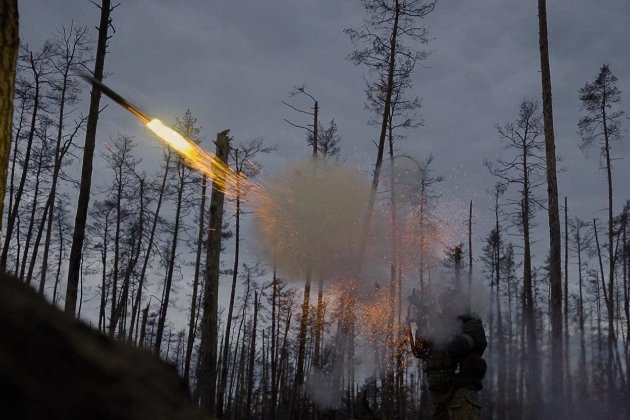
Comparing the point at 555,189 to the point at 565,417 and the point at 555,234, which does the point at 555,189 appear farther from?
the point at 565,417

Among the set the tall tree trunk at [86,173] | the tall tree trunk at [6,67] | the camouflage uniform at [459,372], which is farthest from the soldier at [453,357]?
the tall tree trunk at [6,67]

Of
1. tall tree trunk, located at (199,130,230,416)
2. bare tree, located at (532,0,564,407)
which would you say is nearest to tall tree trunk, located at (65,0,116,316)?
tall tree trunk, located at (199,130,230,416)

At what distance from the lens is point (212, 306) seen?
13625 millimetres

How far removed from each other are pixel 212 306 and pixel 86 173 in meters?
4.52

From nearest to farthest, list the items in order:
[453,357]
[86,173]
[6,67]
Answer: [6,67] < [453,357] < [86,173]

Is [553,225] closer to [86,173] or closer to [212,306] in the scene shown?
[212,306]

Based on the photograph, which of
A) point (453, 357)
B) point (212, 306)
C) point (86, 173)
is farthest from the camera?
point (86, 173)

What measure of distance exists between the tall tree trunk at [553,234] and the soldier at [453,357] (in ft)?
9.92

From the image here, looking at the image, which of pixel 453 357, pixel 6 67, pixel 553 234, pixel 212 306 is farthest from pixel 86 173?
pixel 553 234

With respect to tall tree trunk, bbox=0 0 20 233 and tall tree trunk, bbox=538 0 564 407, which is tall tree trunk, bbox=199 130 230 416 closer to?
tall tree trunk, bbox=538 0 564 407

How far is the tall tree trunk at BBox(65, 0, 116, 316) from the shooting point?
1359 centimetres

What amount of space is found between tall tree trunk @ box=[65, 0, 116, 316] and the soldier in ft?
26.0

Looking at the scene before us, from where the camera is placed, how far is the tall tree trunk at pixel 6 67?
429cm

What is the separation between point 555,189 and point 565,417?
70.3 ft
